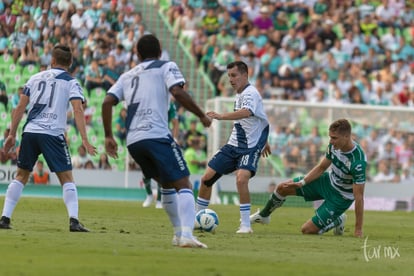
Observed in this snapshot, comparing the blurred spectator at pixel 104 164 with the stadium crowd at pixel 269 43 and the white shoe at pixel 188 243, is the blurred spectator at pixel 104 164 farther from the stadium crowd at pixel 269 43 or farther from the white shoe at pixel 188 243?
the white shoe at pixel 188 243

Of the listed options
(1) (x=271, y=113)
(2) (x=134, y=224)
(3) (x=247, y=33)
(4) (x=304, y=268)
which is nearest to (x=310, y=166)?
(1) (x=271, y=113)

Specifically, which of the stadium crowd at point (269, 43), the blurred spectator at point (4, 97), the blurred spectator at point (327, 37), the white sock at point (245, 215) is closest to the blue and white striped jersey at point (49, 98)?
the white sock at point (245, 215)

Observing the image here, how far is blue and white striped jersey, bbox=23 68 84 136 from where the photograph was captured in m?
12.8

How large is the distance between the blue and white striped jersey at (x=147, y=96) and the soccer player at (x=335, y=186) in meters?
4.00

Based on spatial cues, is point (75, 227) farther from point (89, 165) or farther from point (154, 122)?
point (89, 165)

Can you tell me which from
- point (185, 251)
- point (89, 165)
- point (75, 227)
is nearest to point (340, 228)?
point (75, 227)

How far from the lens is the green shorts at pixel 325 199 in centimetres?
1426

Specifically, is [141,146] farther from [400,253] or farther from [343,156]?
[343,156]

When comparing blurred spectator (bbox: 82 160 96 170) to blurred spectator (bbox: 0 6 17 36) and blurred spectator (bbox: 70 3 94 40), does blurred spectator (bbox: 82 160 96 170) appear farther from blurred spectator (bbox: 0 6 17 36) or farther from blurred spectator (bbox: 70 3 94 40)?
blurred spectator (bbox: 0 6 17 36)

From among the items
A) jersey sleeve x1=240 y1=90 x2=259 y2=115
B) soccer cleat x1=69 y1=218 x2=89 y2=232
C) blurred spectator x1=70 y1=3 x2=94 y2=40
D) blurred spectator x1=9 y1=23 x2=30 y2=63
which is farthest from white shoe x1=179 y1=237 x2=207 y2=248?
blurred spectator x1=70 y1=3 x2=94 y2=40

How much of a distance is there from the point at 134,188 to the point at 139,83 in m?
17.0

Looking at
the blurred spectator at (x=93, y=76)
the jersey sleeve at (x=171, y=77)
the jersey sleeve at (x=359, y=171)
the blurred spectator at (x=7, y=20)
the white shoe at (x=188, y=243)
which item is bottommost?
the white shoe at (x=188, y=243)

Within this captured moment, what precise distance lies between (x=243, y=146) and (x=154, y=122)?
4.38 m

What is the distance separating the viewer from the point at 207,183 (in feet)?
48.1
